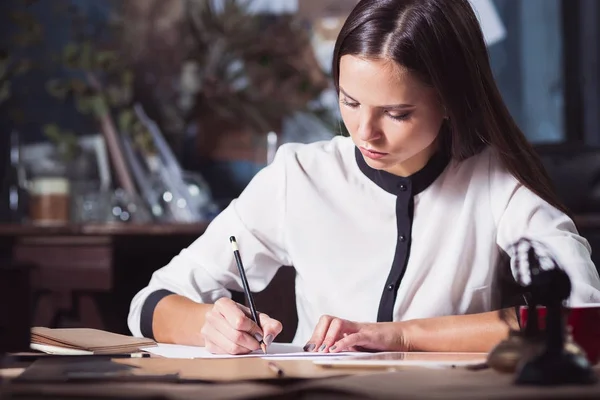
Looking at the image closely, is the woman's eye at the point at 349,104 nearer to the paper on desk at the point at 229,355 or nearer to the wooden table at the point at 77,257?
the paper on desk at the point at 229,355

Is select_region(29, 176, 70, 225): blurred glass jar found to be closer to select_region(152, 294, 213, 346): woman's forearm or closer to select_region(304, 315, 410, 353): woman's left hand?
select_region(152, 294, 213, 346): woman's forearm

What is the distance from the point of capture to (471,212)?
1550 mm

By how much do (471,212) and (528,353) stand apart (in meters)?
0.67

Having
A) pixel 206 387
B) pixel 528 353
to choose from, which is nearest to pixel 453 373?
pixel 528 353

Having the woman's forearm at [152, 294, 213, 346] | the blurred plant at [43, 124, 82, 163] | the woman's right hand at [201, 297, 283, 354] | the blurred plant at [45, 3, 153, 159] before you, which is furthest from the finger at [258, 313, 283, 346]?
the blurred plant at [43, 124, 82, 163]

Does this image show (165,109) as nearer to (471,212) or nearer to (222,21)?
(222,21)

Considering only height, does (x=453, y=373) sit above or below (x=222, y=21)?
below

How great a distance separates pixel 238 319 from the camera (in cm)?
123

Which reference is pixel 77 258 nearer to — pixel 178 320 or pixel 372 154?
pixel 178 320

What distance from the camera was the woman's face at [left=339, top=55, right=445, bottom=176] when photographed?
133 cm

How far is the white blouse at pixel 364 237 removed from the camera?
1518 mm

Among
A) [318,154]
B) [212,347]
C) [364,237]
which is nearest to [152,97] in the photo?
[318,154]

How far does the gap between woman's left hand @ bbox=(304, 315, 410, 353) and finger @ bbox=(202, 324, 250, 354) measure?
4.2 inches

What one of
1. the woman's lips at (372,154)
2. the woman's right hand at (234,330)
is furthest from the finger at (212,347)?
the woman's lips at (372,154)
